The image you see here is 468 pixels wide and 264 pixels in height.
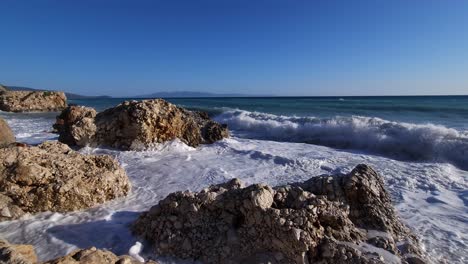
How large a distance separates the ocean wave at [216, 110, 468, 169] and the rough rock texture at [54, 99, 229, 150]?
4.54m

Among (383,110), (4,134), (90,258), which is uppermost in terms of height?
(4,134)

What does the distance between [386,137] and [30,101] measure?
29.8 m

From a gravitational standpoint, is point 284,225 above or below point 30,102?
above

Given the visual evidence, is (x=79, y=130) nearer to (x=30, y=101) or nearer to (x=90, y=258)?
(x=90, y=258)

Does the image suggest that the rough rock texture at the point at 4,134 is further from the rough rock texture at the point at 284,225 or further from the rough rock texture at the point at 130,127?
the rough rock texture at the point at 284,225

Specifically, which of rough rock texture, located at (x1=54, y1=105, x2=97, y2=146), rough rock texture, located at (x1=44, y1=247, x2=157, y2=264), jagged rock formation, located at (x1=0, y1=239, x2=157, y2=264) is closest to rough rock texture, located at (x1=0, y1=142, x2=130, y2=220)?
jagged rock formation, located at (x1=0, y1=239, x2=157, y2=264)

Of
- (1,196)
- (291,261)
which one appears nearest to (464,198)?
(291,261)

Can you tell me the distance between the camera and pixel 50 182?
3514 millimetres

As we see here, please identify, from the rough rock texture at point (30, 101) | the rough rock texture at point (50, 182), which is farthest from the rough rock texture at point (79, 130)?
the rough rock texture at point (30, 101)

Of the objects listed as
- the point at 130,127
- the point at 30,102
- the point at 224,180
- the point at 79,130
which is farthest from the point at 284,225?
the point at 30,102

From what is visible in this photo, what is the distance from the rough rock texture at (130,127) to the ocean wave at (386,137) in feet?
14.9

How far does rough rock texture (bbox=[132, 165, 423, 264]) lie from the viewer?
2316 mm

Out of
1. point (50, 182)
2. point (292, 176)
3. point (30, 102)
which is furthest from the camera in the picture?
→ point (30, 102)

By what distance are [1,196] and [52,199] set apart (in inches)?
18.7
